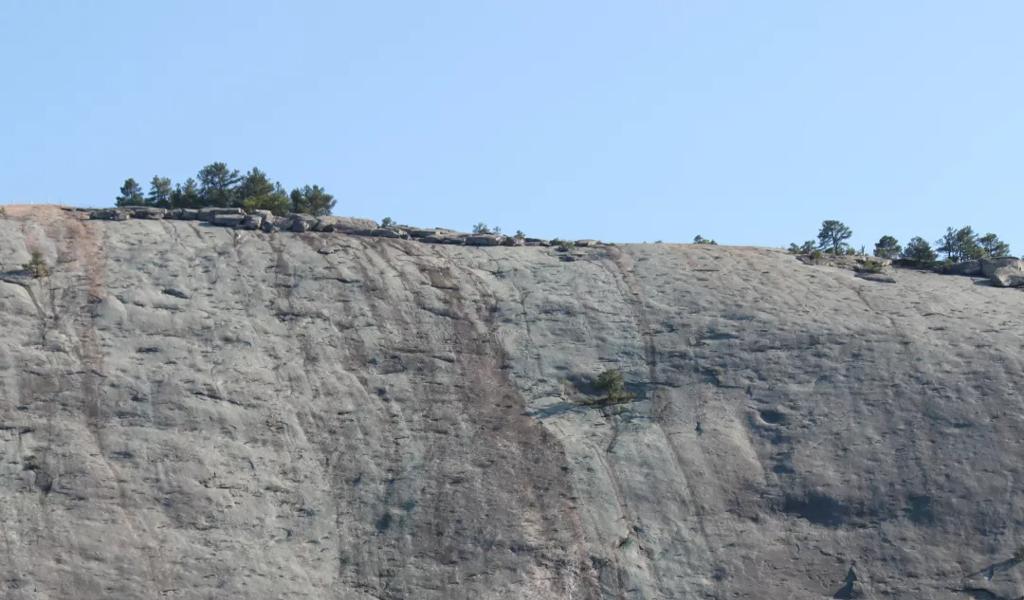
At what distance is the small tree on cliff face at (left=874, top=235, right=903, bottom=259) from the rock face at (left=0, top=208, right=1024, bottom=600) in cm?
840

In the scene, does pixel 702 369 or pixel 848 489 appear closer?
pixel 848 489

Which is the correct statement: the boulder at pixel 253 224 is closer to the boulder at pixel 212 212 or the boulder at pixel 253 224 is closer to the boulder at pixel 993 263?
the boulder at pixel 212 212

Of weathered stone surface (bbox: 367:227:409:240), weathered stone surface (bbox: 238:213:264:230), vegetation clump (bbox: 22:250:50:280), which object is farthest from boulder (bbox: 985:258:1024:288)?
vegetation clump (bbox: 22:250:50:280)

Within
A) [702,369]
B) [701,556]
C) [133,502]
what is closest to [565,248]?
[702,369]

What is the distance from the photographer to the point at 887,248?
5272cm

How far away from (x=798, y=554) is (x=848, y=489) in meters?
2.35

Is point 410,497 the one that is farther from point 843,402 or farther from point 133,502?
point 843,402

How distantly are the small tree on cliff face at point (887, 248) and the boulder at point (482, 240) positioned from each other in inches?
551

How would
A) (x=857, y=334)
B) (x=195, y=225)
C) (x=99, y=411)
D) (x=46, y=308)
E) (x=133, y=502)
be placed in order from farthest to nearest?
1. (x=195, y=225)
2. (x=857, y=334)
3. (x=46, y=308)
4. (x=99, y=411)
5. (x=133, y=502)

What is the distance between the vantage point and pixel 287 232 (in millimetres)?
43281

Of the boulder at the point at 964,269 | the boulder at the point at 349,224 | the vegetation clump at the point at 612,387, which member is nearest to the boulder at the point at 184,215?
the boulder at the point at 349,224

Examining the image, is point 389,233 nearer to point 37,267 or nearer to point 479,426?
point 479,426

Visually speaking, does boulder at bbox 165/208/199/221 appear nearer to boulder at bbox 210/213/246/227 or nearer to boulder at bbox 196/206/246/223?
boulder at bbox 196/206/246/223

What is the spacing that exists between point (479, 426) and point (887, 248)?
21483mm
